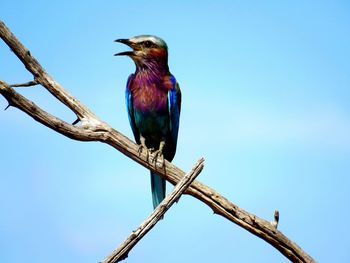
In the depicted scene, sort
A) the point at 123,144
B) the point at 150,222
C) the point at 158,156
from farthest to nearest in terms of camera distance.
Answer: the point at 158,156
the point at 123,144
the point at 150,222

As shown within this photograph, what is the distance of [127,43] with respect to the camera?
22.5 feet

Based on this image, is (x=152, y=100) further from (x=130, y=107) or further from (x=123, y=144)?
(x=123, y=144)

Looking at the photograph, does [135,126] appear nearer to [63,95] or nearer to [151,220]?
[63,95]

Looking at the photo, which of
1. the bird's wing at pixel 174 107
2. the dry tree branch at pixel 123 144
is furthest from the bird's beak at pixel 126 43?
the dry tree branch at pixel 123 144

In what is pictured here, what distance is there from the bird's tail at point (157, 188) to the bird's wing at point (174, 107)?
1.48 ft

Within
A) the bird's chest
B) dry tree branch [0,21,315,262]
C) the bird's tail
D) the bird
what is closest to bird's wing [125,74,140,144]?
the bird

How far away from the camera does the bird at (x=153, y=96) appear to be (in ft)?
22.3

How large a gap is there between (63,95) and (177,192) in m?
1.67

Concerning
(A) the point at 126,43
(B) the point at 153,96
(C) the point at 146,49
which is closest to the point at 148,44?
(C) the point at 146,49

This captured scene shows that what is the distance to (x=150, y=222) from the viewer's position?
204 inches

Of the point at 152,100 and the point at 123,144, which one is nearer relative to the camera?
the point at 123,144

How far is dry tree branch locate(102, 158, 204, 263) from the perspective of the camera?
5047mm

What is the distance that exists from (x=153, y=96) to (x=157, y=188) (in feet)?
3.37

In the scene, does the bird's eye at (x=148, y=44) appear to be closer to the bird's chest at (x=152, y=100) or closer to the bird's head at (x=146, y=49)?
the bird's head at (x=146, y=49)
